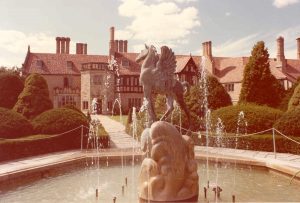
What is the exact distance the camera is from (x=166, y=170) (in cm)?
1012

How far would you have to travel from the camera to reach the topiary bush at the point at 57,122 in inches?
892

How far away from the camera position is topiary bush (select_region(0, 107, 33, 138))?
69.8 ft

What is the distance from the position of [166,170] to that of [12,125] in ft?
47.4

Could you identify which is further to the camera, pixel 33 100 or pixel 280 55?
pixel 280 55

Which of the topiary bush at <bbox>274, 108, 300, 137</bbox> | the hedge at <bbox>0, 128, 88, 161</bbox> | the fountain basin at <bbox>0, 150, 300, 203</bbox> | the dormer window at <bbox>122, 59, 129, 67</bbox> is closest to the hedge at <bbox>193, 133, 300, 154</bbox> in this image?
the topiary bush at <bbox>274, 108, 300, 137</bbox>

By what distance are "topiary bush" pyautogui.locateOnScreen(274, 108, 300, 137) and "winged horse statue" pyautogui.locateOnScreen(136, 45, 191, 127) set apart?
11.6 metres

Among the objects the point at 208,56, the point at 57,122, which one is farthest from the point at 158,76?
the point at 208,56

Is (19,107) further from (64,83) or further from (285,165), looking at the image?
(64,83)

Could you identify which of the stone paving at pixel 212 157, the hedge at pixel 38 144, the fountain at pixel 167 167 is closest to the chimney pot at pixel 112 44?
the stone paving at pixel 212 157

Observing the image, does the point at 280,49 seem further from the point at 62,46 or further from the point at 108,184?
the point at 108,184

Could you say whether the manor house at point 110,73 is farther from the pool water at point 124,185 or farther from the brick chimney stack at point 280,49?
the pool water at point 124,185

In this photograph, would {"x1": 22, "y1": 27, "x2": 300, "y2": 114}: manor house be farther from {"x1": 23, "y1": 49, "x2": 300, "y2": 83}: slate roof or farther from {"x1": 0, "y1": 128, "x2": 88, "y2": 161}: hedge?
{"x1": 0, "y1": 128, "x2": 88, "y2": 161}: hedge

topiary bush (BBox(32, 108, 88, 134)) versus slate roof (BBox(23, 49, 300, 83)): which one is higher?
slate roof (BBox(23, 49, 300, 83))

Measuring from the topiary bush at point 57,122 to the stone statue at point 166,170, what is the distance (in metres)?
13.3
